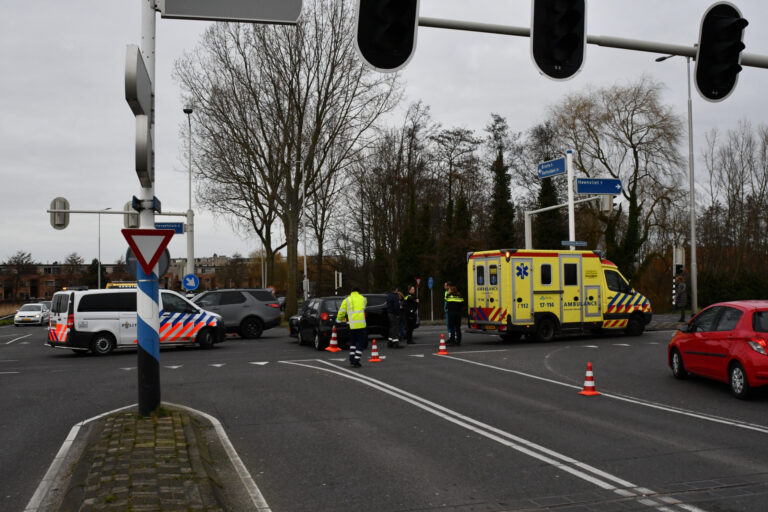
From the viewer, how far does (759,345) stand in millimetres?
10734

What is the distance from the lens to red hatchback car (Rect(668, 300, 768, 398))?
1077 centimetres

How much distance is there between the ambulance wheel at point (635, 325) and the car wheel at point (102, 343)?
16.2 meters

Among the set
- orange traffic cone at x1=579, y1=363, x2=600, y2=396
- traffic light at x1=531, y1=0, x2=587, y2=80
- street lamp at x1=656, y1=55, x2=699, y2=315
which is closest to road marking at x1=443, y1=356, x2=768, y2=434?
orange traffic cone at x1=579, y1=363, x2=600, y2=396

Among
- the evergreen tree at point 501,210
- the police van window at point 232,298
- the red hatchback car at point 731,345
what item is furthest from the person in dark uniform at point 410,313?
the evergreen tree at point 501,210

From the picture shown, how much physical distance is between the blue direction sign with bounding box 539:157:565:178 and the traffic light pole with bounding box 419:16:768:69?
16.7m

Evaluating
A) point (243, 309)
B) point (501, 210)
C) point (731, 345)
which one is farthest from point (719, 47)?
point (501, 210)

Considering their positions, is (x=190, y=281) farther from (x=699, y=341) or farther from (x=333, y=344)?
(x=699, y=341)

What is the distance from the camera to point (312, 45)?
35.7 metres

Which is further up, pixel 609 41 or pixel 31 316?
pixel 609 41

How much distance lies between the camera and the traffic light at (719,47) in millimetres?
8055

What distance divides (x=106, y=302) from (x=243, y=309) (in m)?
7.57

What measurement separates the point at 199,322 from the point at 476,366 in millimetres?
9834

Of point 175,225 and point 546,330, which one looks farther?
point 175,225

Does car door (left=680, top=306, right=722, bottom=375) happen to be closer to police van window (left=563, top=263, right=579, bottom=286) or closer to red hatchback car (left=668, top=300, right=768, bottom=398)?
red hatchback car (left=668, top=300, right=768, bottom=398)
